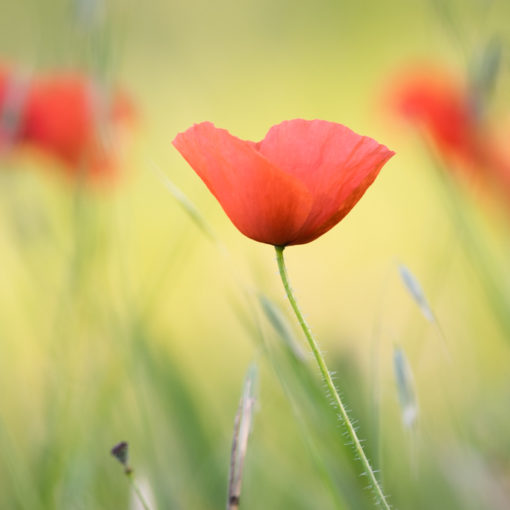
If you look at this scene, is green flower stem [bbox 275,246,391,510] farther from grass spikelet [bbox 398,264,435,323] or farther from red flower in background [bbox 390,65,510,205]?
red flower in background [bbox 390,65,510,205]

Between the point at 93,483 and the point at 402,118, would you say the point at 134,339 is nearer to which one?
the point at 93,483

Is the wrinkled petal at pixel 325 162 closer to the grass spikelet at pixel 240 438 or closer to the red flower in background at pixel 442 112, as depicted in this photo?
the grass spikelet at pixel 240 438

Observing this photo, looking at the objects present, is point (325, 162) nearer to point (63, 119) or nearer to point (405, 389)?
point (405, 389)

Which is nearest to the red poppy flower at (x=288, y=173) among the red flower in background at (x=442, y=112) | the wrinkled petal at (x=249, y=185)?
the wrinkled petal at (x=249, y=185)

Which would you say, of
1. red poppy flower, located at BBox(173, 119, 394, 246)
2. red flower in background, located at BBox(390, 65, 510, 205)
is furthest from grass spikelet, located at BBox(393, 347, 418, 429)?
red flower in background, located at BBox(390, 65, 510, 205)

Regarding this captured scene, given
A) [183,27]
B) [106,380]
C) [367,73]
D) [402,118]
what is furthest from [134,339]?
[183,27]

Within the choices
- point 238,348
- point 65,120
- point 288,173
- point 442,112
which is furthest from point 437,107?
point 288,173

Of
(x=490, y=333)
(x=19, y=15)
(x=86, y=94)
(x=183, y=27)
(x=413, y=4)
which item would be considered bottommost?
(x=490, y=333)
